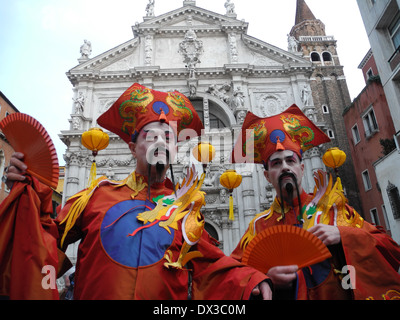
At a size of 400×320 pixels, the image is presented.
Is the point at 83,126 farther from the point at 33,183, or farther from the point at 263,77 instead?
the point at 33,183

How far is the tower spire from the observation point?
37.5 metres

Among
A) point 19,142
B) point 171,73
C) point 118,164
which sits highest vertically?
point 171,73

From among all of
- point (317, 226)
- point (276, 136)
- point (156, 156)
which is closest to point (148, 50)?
point (276, 136)

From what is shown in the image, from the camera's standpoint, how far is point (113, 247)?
6.65 ft

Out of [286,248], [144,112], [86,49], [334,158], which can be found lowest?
[286,248]

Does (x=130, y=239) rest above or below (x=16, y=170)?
below

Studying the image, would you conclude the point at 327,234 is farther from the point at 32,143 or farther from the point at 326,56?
the point at 326,56

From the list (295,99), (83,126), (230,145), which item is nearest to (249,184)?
(230,145)

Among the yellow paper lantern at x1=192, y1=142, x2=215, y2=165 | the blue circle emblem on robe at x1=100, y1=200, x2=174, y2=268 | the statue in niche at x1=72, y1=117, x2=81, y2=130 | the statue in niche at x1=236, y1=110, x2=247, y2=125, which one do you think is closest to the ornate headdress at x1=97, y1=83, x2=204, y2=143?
the blue circle emblem on robe at x1=100, y1=200, x2=174, y2=268

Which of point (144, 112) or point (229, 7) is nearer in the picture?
point (144, 112)

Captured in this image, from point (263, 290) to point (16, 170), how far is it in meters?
1.80

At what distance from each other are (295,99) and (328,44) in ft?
72.5

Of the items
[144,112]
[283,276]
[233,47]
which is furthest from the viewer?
[233,47]

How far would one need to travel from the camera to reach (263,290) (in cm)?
180
